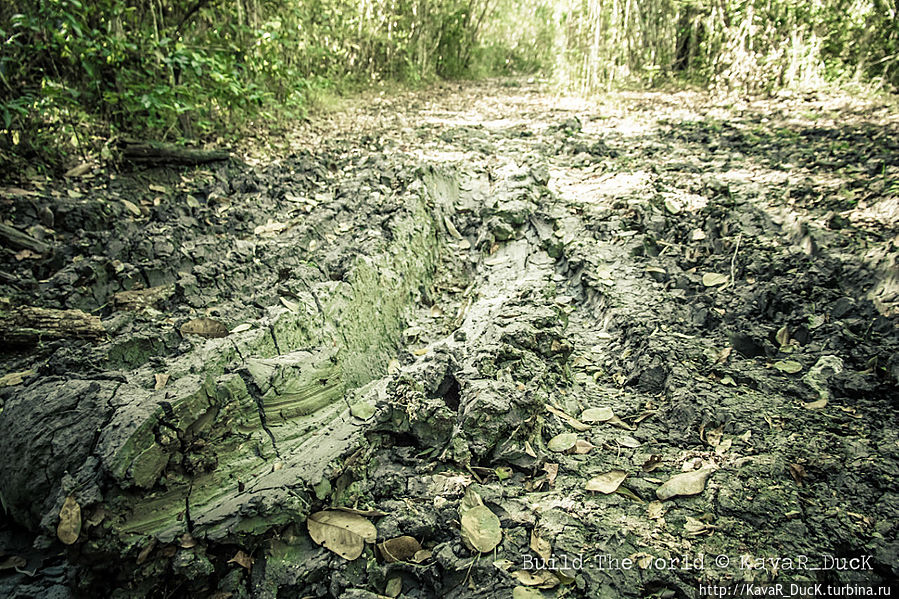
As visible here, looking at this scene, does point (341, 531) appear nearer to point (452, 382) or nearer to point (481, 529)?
point (481, 529)

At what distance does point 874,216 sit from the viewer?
2.31 meters

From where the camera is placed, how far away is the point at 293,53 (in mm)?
4992

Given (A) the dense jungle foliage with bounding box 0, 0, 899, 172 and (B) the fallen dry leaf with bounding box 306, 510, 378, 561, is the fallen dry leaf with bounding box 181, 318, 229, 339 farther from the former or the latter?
(A) the dense jungle foliage with bounding box 0, 0, 899, 172

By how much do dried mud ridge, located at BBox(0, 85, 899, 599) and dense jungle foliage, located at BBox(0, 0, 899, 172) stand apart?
59 cm

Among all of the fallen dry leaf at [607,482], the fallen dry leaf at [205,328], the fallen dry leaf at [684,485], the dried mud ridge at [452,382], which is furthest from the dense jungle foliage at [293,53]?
the fallen dry leaf at [684,485]

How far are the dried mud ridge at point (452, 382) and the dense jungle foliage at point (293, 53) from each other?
0.59 metres

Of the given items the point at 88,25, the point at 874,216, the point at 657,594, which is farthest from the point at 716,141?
the point at 88,25

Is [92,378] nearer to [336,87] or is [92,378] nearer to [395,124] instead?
[395,124]

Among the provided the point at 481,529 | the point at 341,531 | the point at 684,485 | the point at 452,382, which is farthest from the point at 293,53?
the point at 684,485

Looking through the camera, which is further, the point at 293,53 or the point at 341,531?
the point at 293,53

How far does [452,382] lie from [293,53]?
4.87 meters

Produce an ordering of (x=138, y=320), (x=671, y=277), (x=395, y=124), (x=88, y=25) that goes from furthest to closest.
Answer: (x=395, y=124) < (x=88, y=25) < (x=671, y=277) < (x=138, y=320)

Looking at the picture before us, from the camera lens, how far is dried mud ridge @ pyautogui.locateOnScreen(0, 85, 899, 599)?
1.10 metres

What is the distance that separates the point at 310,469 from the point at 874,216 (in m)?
2.95
